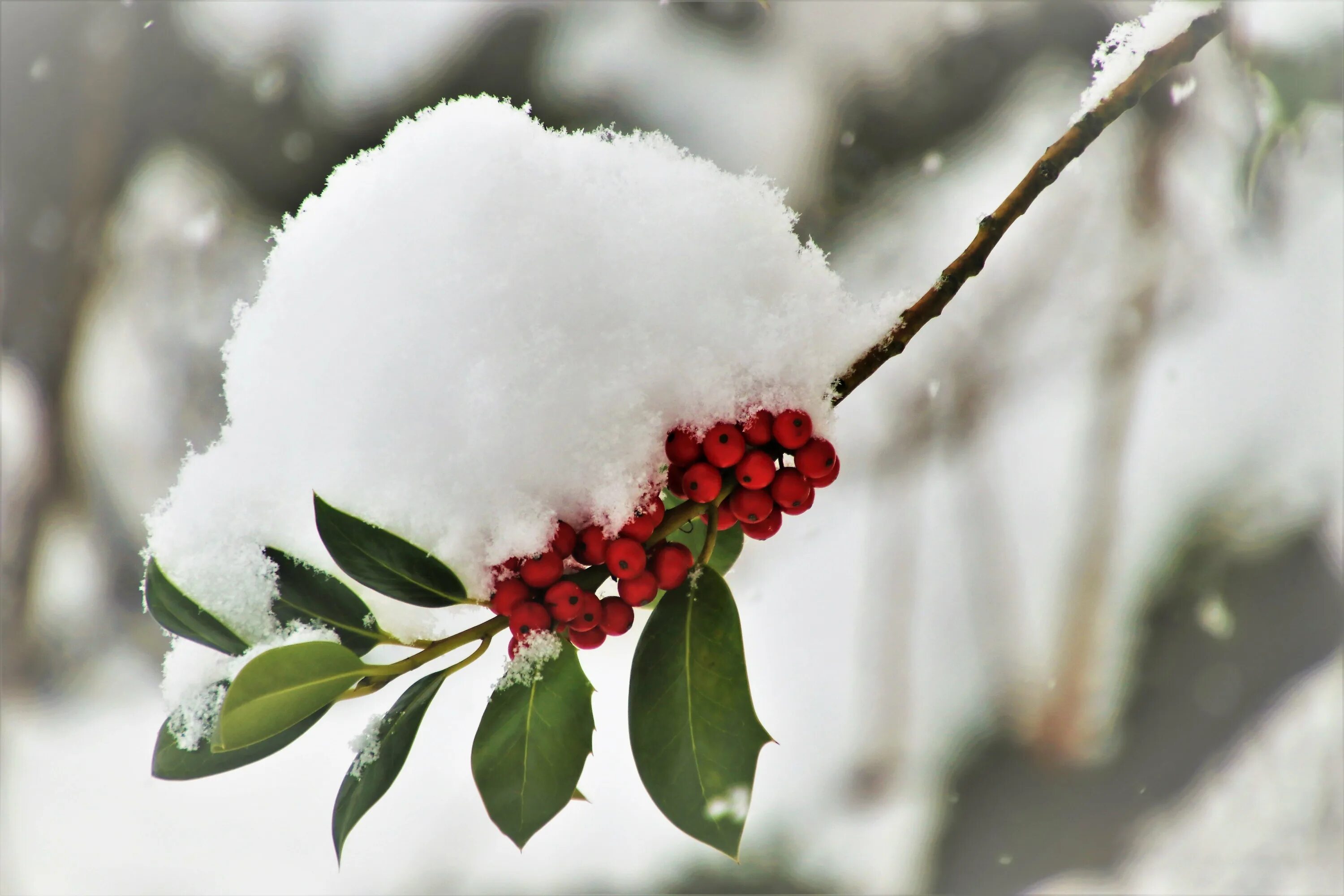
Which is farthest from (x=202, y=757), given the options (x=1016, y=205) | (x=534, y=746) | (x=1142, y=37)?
(x=1142, y=37)

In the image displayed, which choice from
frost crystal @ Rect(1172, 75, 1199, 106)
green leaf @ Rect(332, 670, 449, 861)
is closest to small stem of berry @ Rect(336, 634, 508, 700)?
green leaf @ Rect(332, 670, 449, 861)

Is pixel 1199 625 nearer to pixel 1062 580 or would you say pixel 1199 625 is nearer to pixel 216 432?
pixel 1062 580

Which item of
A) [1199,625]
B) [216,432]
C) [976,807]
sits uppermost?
[1199,625]

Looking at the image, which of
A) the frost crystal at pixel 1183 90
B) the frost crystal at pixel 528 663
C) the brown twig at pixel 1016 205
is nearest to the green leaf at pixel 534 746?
the frost crystal at pixel 528 663

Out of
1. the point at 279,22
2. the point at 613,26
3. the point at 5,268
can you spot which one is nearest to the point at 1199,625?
the point at 613,26

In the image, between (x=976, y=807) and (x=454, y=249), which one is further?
(x=976, y=807)

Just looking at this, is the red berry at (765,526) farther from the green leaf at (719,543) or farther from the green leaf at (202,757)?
the green leaf at (202,757)

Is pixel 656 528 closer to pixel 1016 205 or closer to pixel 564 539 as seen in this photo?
pixel 564 539

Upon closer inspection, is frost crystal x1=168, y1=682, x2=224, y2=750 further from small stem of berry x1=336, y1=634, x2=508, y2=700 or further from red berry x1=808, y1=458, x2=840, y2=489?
red berry x1=808, y1=458, x2=840, y2=489
